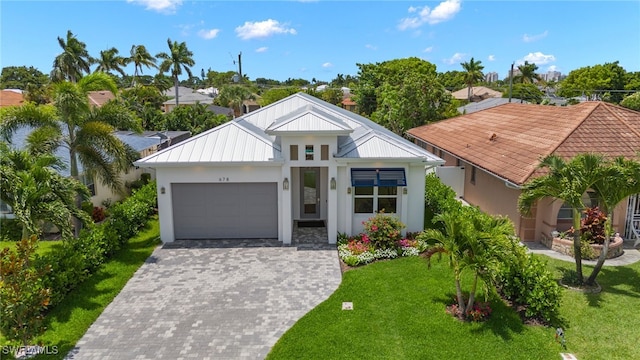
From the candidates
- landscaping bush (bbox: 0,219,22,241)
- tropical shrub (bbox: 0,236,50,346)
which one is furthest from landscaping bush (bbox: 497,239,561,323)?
landscaping bush (bbox: 0,219,22,241)

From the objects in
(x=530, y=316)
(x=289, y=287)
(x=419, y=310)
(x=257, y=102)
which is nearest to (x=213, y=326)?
(x=289, y=287)

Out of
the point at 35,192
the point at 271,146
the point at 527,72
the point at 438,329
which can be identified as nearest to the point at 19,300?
the point at 35,192

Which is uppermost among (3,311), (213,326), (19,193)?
(19,193)

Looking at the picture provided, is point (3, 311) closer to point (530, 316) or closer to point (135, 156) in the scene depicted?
point (135, 156)

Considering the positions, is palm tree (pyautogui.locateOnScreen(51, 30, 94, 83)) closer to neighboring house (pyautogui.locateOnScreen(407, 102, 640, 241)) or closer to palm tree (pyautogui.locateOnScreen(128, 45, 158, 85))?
palm tree (pyautogui.locateOnScreen(128, 45, 158, 85))

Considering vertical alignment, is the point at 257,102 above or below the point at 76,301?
above

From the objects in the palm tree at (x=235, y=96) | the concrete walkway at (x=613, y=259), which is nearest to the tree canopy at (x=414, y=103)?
the concrete walkway at (x=613, y=259)

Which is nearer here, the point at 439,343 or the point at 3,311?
the point at 3,311
